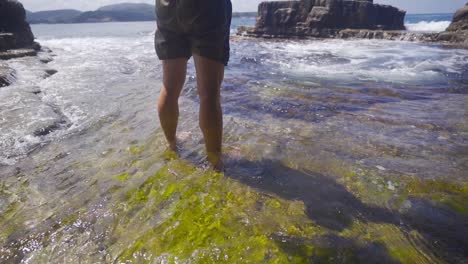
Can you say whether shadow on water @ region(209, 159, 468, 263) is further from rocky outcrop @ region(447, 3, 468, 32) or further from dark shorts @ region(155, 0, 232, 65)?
rocky outcrop @ region(447, 3, 468, 32)

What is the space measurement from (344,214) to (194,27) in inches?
64.8

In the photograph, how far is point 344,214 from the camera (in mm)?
1966

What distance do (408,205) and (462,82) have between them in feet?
21.7

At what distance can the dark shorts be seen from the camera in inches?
87.9

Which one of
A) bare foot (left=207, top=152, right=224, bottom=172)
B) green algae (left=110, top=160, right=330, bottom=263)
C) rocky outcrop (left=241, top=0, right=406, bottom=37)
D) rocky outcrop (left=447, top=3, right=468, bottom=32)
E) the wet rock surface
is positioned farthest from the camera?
rocky outcrop (left=241, top=0, right=406, bottom=37)

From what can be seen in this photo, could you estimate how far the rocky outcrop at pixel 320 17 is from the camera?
3566 cm

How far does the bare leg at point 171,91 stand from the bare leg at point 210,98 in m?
0.25

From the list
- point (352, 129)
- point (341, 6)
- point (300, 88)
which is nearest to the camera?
point (352, 129)

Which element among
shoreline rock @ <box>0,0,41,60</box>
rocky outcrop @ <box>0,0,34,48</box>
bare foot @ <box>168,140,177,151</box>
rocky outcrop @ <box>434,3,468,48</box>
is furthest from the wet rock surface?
rocky outcrop @ <box>434,3,468,48</box>

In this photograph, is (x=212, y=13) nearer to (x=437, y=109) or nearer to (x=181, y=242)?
(x=181, y=242)

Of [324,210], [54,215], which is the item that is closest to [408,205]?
[324,210]

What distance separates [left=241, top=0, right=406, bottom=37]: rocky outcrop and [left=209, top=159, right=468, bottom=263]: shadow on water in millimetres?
33450

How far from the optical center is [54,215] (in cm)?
196

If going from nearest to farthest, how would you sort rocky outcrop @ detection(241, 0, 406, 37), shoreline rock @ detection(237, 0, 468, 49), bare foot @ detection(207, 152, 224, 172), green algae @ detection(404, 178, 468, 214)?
green algae @ detection(404, 178, 468, 214), bare foot @ detection(207, 152, 224, 172), shoreline rock @ detection(237, 0, 468, 49), rocky outcrop @ detection(241, 0, 406, 37)
